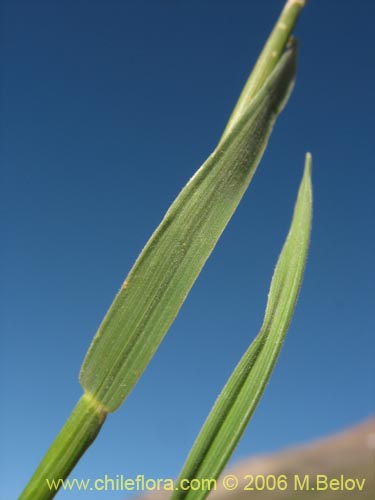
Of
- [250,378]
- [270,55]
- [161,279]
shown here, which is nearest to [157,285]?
[161,279]

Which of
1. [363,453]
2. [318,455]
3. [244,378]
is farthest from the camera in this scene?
[318,455]

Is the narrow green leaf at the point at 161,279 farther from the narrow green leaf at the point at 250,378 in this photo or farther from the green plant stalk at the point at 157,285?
the narrow green leaf at the point at 250,378

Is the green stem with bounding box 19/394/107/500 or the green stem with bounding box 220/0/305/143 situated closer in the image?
the green stem with bounding box 19/394/107/500

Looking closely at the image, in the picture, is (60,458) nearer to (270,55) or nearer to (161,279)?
(161,279)

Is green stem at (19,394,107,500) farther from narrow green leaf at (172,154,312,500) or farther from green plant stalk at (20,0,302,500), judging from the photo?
narrow green leaf at (172,154,312,500)

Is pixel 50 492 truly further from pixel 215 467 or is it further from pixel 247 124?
pixel 247 124

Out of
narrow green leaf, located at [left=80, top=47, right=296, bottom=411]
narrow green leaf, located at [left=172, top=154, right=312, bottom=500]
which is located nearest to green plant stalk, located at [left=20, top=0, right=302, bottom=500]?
narrow green leaf, located at [left=80, top=47, right=296, bottom=411]

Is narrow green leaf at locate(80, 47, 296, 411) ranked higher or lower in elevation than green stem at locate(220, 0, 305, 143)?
lower

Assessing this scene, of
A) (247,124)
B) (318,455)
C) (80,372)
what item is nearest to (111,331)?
(80,372)
